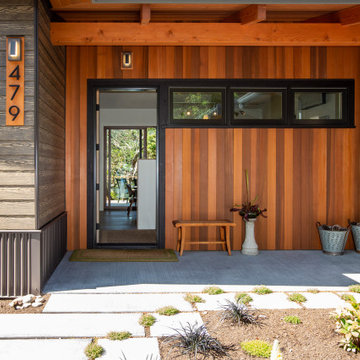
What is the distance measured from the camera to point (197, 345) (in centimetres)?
236

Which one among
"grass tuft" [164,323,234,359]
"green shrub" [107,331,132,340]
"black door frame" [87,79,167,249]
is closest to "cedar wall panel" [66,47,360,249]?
"black door frame" [87,79,167,249]

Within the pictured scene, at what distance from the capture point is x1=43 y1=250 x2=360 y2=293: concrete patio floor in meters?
3.77

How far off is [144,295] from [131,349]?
105cm

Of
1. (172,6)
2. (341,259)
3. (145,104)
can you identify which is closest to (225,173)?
(341,259)

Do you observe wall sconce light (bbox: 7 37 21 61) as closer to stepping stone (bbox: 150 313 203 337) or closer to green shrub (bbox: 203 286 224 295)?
stepping stone (bbox: 150 313 203 337)

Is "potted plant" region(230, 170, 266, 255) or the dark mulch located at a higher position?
"potted plant" region(230, 170, 266, 255)

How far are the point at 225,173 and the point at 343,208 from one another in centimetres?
166

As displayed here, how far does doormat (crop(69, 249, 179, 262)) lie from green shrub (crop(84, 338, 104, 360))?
92.4 inches

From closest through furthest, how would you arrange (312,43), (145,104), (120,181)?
(312,43) → (145,104) → (120,181)

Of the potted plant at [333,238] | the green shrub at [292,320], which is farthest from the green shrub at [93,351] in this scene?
the potted plant at [333,238]

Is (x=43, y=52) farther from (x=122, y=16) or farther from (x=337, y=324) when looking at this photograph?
(x=337, y=324)

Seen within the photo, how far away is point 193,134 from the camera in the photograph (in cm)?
541

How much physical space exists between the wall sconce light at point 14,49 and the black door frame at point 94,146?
1.91 m

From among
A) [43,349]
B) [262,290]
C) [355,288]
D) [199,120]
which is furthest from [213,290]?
[199,120]
